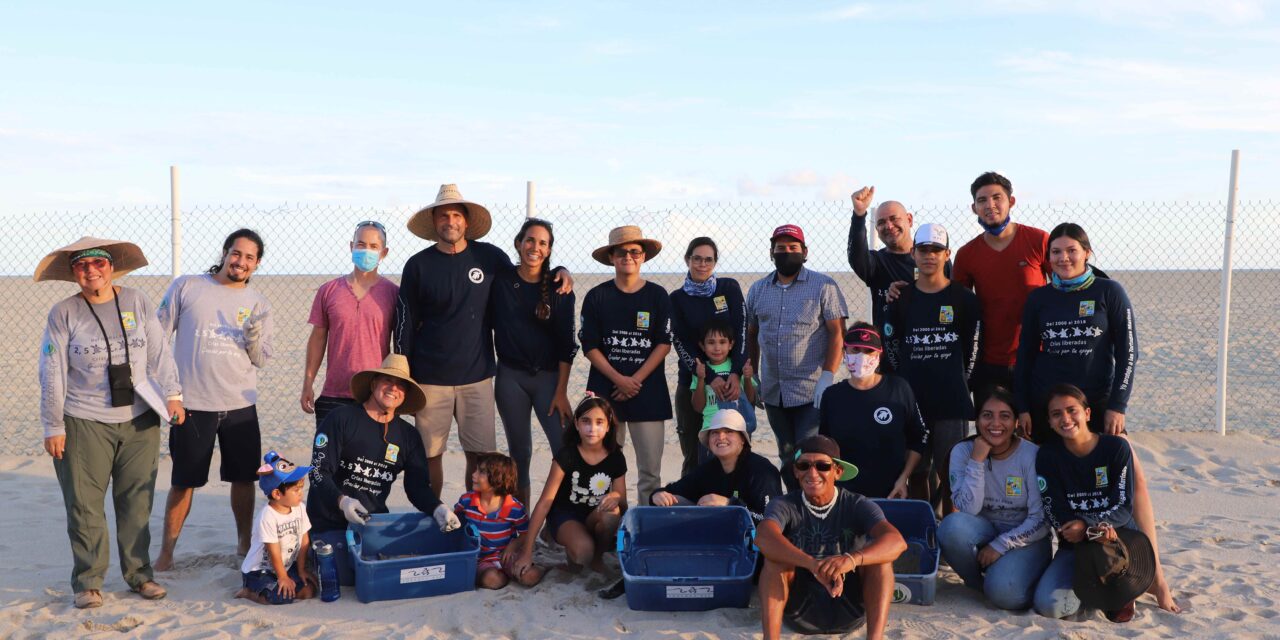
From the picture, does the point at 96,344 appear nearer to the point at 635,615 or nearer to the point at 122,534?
the point at 122,534

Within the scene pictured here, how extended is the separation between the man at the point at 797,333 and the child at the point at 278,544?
2.72 m

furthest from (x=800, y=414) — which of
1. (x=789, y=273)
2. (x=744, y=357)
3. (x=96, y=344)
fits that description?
(x=96, y=344)

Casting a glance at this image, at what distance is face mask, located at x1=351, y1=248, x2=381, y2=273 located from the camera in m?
5.75

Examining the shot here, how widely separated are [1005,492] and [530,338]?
2.74 metres

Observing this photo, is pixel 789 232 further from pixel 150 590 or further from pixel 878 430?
pixel 150 590

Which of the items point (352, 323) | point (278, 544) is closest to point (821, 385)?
point (352, 323)

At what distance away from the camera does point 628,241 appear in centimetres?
580

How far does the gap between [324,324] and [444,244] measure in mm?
843

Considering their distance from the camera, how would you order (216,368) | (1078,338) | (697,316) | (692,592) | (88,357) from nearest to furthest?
(692,592) < (88,357) < (1078,338) < (216,368) < (697,316)

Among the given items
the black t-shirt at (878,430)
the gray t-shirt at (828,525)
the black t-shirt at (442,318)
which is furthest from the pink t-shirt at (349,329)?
the black t-shirt at (878,430)

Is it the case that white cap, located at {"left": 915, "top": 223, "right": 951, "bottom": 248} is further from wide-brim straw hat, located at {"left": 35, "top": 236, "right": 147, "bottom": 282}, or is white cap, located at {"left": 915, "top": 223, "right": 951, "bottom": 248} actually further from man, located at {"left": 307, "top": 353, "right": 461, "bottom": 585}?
wide-brim straw hat, located at {"left": 35, "top": 236, "right": 147, "bottom": 282}

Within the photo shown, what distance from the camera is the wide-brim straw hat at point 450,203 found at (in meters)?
5.95

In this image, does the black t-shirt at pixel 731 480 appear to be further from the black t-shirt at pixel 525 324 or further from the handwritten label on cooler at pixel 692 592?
the black t-shirt at pixel 525 324

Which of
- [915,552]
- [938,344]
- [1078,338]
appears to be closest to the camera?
[915,552]
